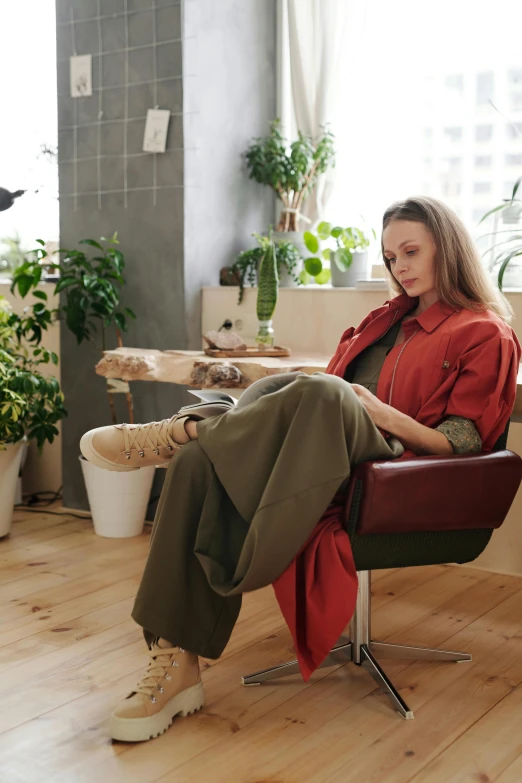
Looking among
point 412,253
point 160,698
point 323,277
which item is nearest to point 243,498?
point 160,698

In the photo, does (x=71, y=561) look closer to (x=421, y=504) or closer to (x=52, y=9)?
(x=421, y=504)

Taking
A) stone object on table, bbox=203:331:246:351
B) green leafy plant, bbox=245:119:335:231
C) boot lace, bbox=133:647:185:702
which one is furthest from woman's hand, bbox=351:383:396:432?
green leafy plant, bbox=245:119:335:231

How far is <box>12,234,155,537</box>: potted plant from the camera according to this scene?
3.39m

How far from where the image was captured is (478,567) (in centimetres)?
304

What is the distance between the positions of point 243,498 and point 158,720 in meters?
0.50

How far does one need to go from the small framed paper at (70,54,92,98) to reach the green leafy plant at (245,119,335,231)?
68 cm

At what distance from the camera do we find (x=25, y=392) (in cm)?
327

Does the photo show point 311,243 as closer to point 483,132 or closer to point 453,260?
point 483,132

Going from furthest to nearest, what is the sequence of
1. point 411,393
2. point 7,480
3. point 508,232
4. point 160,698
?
point 7,480
point 508,232
point 411,393
point 160,698

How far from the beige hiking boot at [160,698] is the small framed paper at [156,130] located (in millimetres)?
2052

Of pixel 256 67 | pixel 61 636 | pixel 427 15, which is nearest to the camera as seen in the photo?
pixel 61 636

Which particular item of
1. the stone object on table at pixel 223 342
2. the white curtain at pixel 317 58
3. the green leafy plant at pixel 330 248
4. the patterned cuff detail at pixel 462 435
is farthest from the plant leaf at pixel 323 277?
the patterned cuff detail at pixel 462 435

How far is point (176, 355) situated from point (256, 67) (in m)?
1.34

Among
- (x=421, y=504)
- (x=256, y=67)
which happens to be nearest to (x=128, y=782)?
(x=421, y=504)
